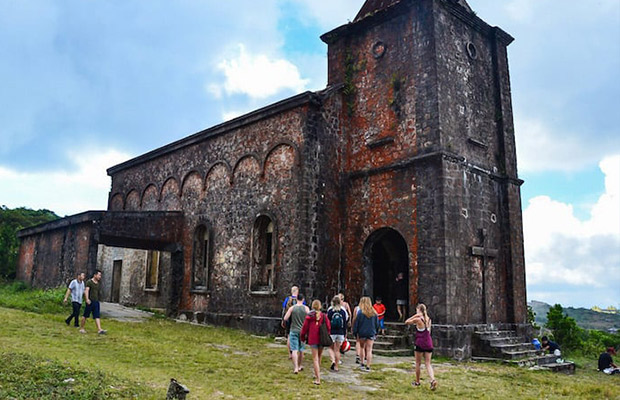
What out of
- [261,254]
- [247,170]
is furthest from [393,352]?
[247,170]

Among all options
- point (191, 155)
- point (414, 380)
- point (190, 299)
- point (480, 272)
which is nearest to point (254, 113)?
point (191, 155)

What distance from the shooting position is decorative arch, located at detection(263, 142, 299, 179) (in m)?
16.3

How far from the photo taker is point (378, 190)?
51.9 feet

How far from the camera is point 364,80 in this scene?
Result: 17.0 metres

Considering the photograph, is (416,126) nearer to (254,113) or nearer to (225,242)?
(254,113)

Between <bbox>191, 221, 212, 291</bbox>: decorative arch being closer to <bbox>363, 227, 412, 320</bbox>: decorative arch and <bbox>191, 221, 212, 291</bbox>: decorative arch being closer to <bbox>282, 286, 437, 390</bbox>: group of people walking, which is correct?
<bbox>363, 227, 412, 320</bbox>: decorative arch

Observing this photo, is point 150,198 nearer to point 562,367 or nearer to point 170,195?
point 170,195

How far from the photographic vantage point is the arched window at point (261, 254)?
1700 centimetres

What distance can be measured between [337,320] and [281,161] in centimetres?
715

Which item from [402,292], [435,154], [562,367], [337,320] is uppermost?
[435,154]

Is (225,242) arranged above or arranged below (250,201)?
below

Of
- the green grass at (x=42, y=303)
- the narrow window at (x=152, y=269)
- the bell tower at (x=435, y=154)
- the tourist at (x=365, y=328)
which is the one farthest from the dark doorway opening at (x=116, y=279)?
the tourist at (x=365, y=328)

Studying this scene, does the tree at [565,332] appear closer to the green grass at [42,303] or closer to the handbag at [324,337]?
the handbag at [324,337]

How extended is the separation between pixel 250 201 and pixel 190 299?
4798mm
